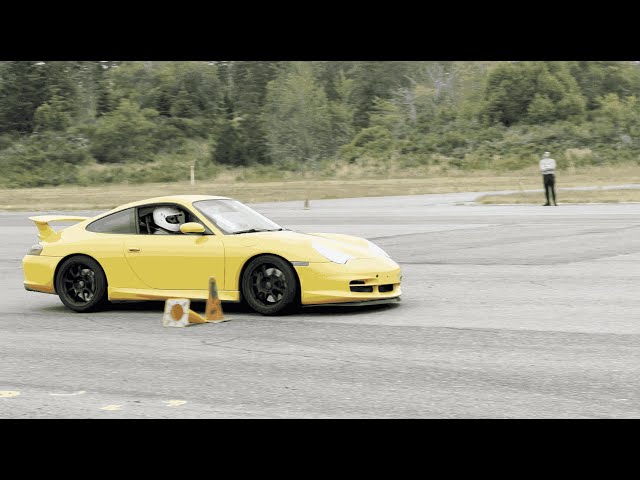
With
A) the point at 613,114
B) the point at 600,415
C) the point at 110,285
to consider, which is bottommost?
the point at 600,415

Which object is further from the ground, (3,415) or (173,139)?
(173,139)

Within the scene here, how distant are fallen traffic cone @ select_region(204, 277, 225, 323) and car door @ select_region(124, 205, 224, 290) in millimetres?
448

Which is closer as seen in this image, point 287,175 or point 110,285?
point 110,285

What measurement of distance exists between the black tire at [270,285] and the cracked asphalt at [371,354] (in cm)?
17

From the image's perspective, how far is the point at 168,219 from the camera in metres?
12.0

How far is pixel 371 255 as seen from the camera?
1169cm

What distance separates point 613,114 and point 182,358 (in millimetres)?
Answer: 72492

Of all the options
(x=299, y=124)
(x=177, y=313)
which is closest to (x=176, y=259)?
(x=177, y=313)

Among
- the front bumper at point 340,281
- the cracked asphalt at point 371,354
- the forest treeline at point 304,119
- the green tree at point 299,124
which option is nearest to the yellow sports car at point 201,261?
the front bumper at point 340,281

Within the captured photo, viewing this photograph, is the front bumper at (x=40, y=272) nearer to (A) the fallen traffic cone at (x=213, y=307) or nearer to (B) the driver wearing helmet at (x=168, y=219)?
(B) the driver wearing helmet at (x=168, y=219)

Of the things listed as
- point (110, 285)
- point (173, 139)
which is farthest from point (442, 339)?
point (173, 139)

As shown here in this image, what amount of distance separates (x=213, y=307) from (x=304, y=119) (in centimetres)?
6781

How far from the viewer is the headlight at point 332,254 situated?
11.3m

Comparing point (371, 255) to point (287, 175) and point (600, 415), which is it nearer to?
point (600, 415)
